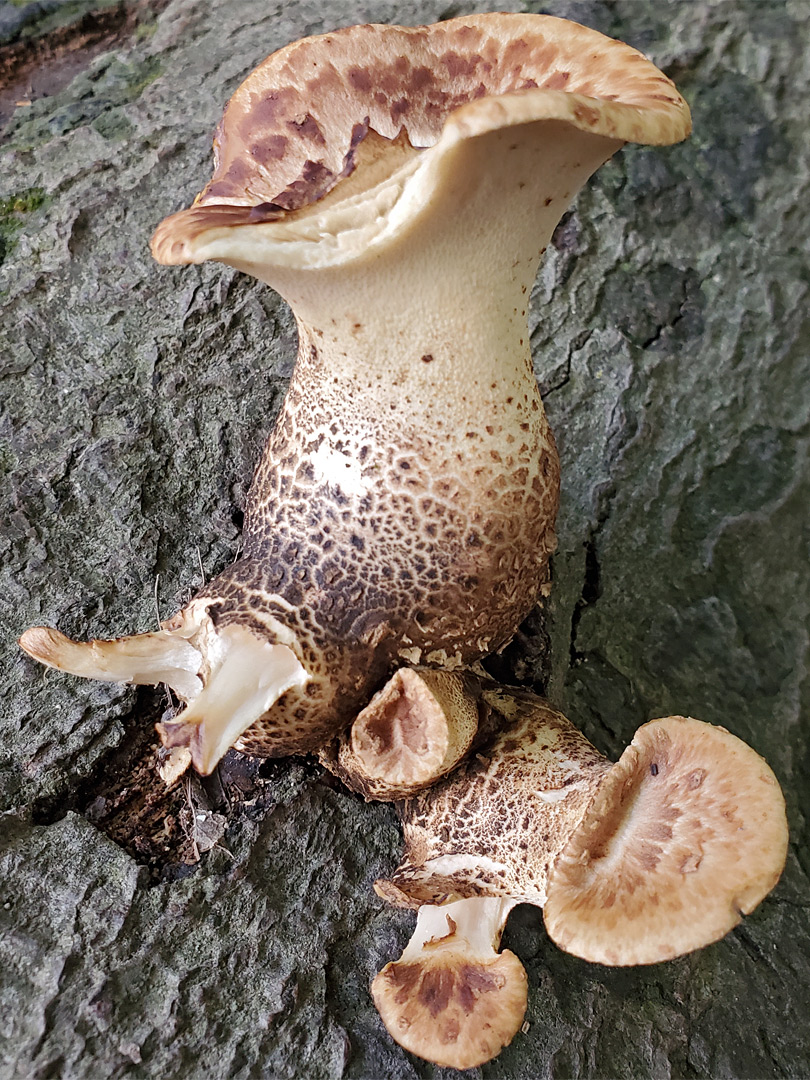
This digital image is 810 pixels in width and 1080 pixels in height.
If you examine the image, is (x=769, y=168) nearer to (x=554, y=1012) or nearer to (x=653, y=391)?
(x=653, y=391)

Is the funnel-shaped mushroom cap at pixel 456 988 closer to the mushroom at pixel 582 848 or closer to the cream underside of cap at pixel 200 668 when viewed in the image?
the mushroom at pixel 582 848

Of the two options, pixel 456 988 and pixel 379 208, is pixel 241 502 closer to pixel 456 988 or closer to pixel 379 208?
pixel 379 208

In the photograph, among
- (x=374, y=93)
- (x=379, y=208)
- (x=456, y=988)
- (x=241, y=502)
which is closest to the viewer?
(x=379, y=208)

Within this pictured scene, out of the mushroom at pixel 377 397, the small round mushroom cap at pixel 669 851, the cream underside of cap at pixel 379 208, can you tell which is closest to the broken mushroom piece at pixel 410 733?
the mushroom at pixel 377 397

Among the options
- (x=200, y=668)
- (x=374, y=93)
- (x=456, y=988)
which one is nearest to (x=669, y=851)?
(x=456, y=988)

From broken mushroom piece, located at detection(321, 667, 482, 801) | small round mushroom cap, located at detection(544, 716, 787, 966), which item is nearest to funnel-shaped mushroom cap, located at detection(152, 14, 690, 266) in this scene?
broken mushroom piece, located at detection(321, 667, 482, 801)

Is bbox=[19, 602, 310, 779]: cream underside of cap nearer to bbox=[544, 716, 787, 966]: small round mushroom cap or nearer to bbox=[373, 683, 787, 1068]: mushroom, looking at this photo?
bbox=[373, 683, 787, 1068]: mushroom
